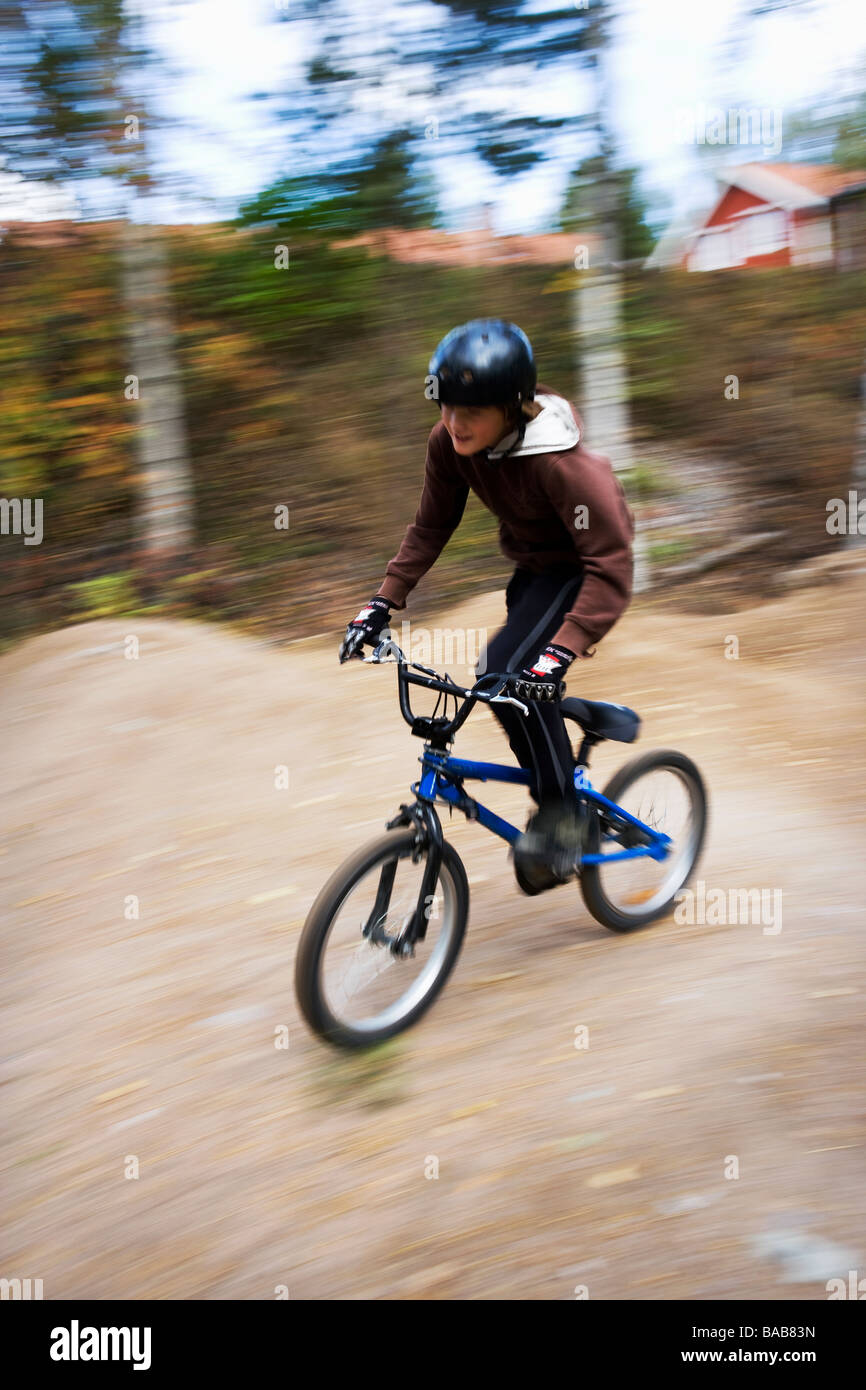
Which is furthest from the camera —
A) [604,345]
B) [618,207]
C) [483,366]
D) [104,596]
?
[104,596]

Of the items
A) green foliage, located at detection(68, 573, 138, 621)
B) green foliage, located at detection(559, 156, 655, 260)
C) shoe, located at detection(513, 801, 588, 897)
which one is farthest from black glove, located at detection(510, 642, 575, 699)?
green foliage, located at detection(559, 156, 655, 260)

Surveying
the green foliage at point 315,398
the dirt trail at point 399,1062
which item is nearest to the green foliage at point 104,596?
the green foliage at point 315,398

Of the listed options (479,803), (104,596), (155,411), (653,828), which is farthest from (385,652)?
(155,411)

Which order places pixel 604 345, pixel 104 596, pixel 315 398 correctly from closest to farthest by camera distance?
pixel 604 345 < pixel 104 596 < pixel 315 398

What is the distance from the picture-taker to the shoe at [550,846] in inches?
143

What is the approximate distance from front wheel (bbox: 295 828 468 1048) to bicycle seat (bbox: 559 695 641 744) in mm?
709

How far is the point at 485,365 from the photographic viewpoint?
318 cm

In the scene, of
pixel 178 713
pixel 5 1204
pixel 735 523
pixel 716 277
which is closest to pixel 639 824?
pixel 5 1204

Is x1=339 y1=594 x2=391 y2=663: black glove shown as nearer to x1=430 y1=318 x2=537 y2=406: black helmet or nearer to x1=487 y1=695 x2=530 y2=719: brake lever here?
x1=487 y1=695 x2=530 y2=719: brake lever

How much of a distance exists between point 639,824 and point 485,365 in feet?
6.00

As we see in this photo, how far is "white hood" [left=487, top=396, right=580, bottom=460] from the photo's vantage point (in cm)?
337

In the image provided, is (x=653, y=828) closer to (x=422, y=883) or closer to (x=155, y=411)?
(x=422, y=883)

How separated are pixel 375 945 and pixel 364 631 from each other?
3.29 ft

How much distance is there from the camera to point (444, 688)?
10.8 ft
